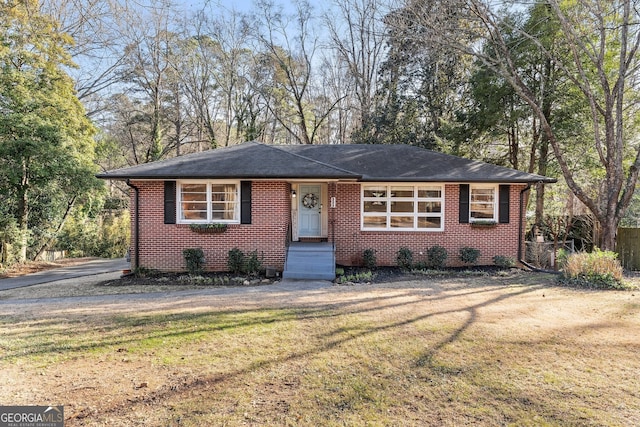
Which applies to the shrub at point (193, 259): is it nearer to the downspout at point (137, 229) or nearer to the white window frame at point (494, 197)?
the downspout at point (137, 229)

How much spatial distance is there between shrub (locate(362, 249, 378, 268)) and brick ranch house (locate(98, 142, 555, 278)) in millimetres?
286

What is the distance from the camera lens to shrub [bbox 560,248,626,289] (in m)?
8.10

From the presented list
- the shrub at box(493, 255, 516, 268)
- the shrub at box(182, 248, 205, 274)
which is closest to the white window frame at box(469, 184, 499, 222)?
the shrub at box(493, 255, 516, 268)

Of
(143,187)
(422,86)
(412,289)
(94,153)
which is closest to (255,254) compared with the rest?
(143,187)

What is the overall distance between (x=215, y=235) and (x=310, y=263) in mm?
2957

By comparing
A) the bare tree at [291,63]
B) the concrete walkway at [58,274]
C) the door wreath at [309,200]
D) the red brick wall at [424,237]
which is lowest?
the concrete walkway at [58,274]

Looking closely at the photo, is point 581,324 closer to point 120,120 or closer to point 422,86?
point 422,86

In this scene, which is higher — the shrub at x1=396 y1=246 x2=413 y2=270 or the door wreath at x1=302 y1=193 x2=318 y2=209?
the door wreath at x1=302 y1=193 x2=318 y2=209

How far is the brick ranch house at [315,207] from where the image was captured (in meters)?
9.93

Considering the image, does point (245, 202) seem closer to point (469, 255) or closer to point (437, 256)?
point (437, 256)

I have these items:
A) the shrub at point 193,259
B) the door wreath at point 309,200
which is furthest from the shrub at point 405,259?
the shrub at point 193,259

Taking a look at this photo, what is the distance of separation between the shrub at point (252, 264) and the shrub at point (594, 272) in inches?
312

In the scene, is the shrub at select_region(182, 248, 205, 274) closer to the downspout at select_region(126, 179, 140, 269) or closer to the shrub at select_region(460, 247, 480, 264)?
the downspout at select_region(126, 179, 140, 269)

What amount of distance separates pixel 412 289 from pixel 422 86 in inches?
577
